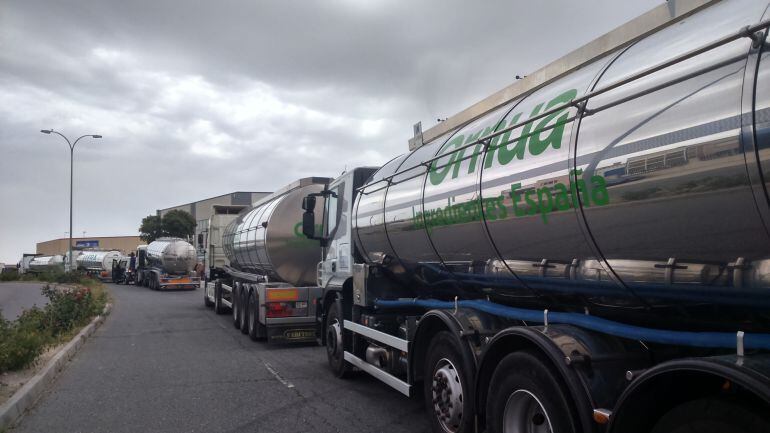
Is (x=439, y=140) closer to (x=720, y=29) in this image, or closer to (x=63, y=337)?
(x=720, y=29)

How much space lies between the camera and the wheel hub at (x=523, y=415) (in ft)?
12.4

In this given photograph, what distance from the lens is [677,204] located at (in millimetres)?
2834

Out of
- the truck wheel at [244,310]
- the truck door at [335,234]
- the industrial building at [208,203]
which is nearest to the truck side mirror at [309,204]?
the truck door at [335,234]

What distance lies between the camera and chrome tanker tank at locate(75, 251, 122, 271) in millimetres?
48156

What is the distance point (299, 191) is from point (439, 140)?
716 centimetres

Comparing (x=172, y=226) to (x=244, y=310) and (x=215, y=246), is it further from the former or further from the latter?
(x=244, y=310)

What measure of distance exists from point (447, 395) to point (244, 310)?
363 inches

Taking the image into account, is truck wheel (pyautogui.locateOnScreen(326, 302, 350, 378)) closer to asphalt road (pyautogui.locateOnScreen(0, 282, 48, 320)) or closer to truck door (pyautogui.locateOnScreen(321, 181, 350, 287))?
truck door (pyautogui.locateOnScreen(321, 181, 350, 287))

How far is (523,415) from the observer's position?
393 cm

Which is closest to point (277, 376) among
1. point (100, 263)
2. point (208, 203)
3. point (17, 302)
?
point (17, 302)

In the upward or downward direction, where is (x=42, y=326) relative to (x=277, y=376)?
upward

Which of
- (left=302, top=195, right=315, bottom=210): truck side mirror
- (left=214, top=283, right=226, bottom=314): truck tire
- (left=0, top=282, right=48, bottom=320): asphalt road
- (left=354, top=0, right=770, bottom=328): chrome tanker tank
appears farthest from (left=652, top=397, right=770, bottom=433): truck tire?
(left=214, top=283, right=226, bottom=314): truck tire

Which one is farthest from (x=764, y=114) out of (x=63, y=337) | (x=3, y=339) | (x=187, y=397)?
(x=63, y=337)

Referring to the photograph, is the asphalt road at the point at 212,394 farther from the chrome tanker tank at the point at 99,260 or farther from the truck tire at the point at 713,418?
the chrome tanker tank at the point at 99,260
